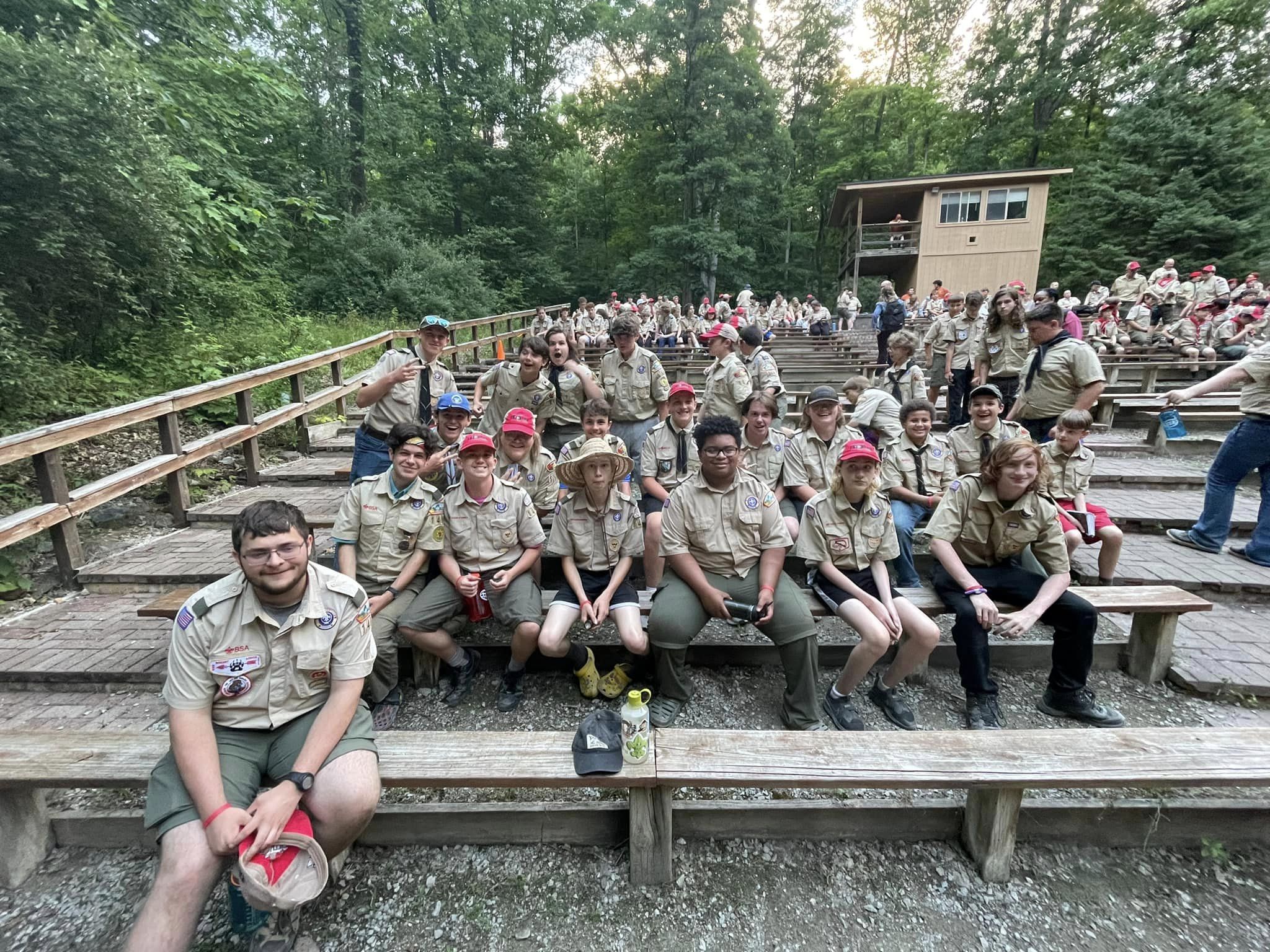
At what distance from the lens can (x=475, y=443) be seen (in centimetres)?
339

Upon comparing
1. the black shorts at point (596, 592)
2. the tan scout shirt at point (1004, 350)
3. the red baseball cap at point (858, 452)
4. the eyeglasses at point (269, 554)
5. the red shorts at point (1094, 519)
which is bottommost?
the black shorts at point (596, 592)

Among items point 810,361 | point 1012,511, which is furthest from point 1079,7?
point 1012,511

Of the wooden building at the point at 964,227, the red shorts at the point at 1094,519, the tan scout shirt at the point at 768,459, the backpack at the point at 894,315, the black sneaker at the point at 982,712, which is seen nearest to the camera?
the black sneaker at the point at 982,712

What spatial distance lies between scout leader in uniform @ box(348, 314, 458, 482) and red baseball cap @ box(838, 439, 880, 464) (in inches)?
129

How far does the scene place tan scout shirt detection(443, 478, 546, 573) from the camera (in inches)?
135

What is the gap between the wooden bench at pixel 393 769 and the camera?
215 centimetres

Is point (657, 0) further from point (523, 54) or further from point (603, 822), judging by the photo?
point (603, 822)

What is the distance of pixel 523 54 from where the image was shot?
87.7 feet

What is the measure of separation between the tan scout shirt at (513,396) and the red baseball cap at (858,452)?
2770mm

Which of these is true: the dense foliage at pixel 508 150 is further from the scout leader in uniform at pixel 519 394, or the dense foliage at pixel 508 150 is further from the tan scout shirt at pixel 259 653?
the tan scout shirt at pixel 259 653

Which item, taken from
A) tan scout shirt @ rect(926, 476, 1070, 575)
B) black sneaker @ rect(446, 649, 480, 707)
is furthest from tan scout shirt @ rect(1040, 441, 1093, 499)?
black sneaker @ rect(446, 649, 480, 707)

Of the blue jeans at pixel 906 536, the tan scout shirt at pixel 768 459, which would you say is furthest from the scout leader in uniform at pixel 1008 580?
the tan scout shirt at pixel 768 459

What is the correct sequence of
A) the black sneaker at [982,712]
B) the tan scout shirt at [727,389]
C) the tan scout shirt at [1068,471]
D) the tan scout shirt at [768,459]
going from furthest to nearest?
the tan scout shirt at [727,389] < the tan scout shirt at [768,459] < the tan scout shirt at [1068,471] < the black sneaker at [982,712]

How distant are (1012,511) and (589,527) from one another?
2.39 metres
